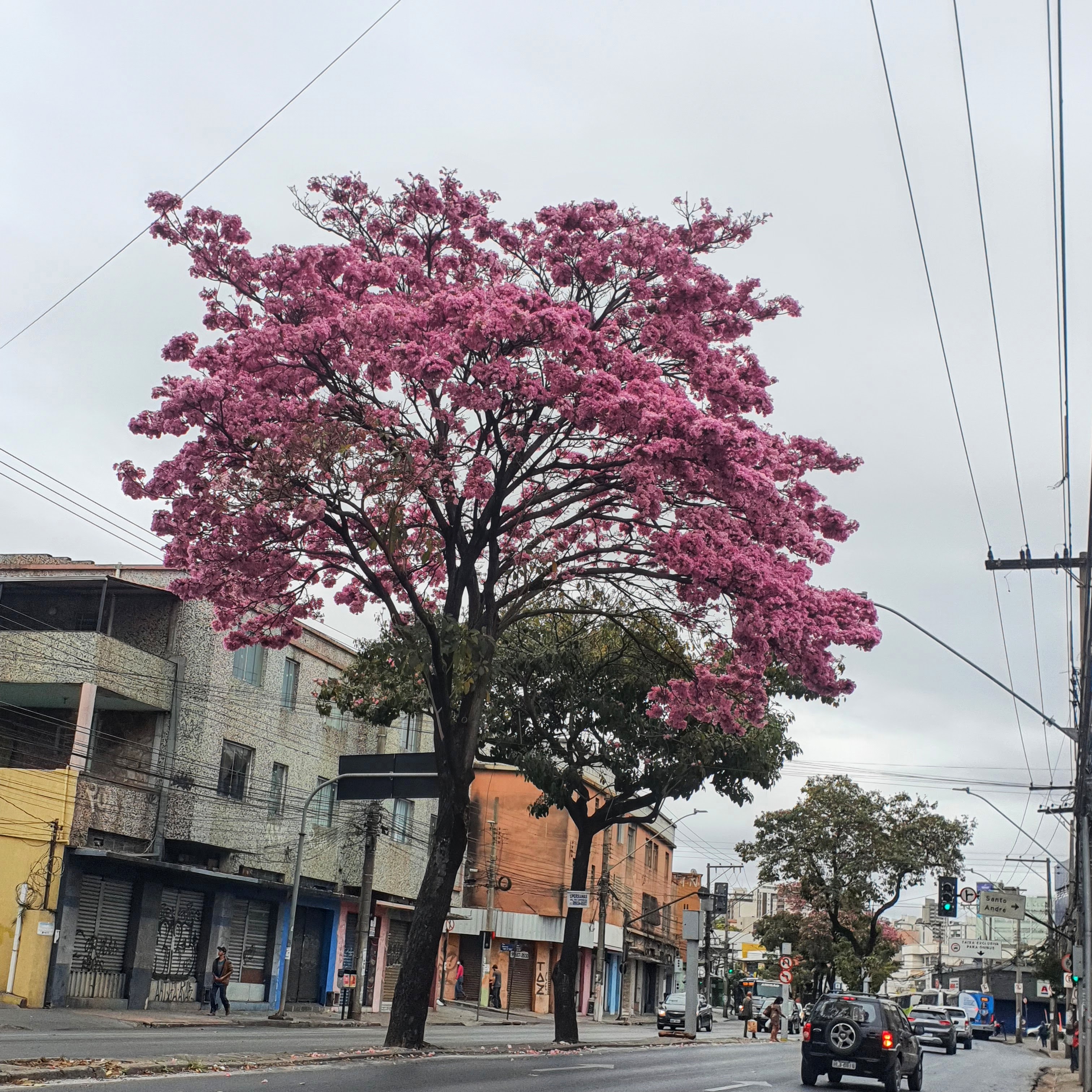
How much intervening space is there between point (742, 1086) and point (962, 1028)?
4141 cm

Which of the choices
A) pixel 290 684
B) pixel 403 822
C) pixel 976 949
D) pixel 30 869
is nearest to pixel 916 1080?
pixel 30 869

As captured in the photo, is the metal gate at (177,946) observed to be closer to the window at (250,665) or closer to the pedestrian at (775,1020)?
the window at (250,665)

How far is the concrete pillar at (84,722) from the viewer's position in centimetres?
3067

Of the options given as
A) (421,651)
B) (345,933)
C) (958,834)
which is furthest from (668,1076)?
(958,834)

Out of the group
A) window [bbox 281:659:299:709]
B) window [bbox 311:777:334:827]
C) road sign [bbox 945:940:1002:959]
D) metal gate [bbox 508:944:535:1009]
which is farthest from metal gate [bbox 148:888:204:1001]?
road sign [bbox 945:940:1002:959]

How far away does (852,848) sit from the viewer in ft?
200

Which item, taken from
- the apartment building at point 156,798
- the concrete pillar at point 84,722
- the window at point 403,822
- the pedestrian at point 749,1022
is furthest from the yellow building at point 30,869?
the pedestrian at point 749,1022

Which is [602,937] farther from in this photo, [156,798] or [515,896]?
[156,798]

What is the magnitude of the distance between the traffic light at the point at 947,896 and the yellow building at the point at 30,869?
2788 cm

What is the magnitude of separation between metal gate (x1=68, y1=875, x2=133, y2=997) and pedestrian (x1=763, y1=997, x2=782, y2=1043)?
2363 cm

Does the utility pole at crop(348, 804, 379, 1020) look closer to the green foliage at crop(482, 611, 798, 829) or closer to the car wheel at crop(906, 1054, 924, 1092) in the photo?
the green foliage at crop(482, 611, 798, 829)

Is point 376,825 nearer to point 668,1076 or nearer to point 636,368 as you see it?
point 668,1076

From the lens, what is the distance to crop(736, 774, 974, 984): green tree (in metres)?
59.7

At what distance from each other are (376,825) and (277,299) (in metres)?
20.5
